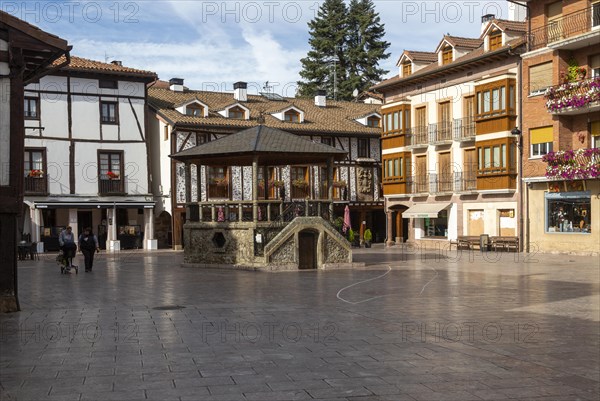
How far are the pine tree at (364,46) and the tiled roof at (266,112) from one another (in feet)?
46.5

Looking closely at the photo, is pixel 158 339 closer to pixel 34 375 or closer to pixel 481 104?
pixel 34 375

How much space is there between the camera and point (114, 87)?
44.2 m

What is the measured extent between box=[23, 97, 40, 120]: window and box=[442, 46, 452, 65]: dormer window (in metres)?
24.0

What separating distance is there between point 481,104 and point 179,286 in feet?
79.3

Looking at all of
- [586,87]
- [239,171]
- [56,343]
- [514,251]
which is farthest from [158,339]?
[239,171]

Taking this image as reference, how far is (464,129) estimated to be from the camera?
133 ft

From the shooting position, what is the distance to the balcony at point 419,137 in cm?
4409

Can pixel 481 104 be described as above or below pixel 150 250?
above

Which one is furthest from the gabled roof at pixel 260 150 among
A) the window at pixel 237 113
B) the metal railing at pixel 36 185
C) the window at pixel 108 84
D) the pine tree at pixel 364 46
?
the pine tree at pixel 364 46

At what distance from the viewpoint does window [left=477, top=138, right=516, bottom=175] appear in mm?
37094

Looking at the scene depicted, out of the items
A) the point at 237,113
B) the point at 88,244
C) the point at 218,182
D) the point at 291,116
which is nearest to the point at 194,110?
the point at 237,113

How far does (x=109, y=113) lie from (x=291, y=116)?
1292 centimetres

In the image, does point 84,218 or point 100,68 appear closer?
point 100,68

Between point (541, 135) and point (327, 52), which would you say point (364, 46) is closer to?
point (327, 52)
